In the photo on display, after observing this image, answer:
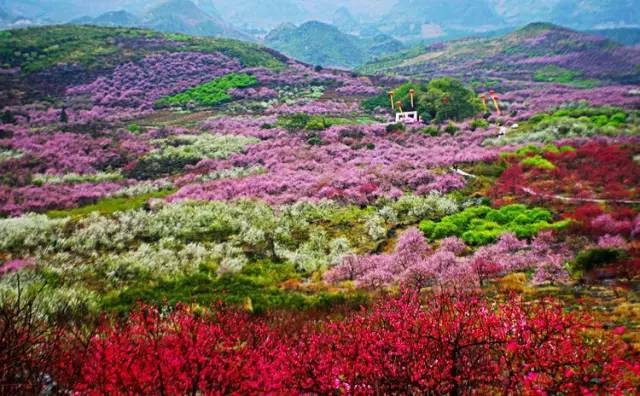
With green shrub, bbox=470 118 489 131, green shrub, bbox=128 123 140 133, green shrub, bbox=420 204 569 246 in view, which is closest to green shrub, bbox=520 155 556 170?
green shrub, bbox=420 204 569 246

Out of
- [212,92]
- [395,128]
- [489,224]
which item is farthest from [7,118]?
[489,224]

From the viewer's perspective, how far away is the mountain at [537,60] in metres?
67.6

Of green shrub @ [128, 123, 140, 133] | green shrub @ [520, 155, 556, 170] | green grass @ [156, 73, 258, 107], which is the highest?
green grass @ [156, 73, 258, 107]

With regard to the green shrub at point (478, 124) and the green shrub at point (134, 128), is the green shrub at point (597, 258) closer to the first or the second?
the green shrub at point (478, 124)

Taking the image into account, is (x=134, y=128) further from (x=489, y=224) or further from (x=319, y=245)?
(x=489, y=224)

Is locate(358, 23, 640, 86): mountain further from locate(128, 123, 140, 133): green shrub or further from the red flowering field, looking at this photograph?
locate(128, 123, 140, 133): green shrub

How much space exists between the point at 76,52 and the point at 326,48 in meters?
126

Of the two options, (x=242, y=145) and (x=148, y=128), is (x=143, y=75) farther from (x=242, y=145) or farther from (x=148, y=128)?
(x=242, y=145)

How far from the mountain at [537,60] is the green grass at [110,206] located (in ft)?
202

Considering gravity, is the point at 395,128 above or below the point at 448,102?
below

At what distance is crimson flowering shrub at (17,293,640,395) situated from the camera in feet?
19.9

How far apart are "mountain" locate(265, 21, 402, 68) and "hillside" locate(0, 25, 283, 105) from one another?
87106 mm

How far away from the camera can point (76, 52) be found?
208ft

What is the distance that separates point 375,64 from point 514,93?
67.6 m
